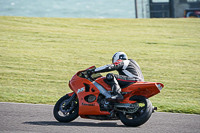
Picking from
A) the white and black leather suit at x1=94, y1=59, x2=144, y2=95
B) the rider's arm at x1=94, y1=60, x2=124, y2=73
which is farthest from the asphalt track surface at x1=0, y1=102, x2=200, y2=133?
the rider's arm at x1=94, y1=60, x2=124, y2=73

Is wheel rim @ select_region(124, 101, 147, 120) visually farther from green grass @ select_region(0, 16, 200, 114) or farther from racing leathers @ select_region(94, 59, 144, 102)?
green grass @ select_region(0, 16, 200, 114)

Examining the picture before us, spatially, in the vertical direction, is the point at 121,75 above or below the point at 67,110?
above

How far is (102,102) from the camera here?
23.6ft

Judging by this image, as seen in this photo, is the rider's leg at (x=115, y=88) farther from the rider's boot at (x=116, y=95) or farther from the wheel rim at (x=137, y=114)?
the wheel rim at (x=137, y=114)

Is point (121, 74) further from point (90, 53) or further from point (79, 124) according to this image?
point (90, 53)

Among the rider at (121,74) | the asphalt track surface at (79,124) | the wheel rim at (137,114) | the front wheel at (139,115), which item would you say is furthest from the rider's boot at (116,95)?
the asphalt track surface at (79,124)

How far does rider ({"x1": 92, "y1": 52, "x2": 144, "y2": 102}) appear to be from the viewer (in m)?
6.98

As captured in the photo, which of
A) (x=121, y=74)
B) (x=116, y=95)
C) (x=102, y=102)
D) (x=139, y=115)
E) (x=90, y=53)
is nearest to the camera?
(x=139, y=115)

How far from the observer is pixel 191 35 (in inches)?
968

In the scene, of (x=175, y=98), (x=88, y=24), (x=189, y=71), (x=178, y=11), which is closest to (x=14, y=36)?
(x=88, y=24)

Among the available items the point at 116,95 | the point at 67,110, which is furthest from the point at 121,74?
the point at 67,110

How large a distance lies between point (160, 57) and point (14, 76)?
8272mm

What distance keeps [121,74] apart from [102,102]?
2.60ft

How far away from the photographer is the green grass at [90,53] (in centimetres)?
1149
